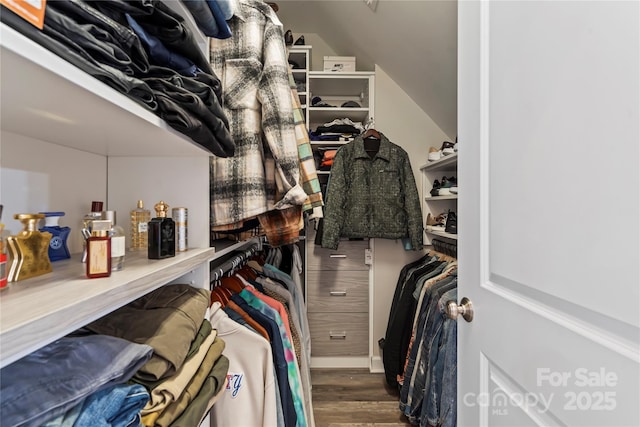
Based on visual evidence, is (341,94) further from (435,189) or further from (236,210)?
(236,210)

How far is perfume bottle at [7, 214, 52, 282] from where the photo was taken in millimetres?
439

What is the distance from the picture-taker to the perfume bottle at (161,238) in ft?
2.06

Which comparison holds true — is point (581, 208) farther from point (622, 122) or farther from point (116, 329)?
point (116, 329)

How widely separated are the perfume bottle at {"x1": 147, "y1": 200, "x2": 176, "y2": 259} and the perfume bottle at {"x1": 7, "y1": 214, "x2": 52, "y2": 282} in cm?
16

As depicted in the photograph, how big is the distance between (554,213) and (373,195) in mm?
1800

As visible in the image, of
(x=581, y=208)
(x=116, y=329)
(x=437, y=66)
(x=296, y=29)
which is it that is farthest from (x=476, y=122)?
(x=296, y=29)

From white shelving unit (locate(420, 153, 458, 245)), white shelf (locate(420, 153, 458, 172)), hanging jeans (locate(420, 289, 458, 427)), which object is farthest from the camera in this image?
white shelving unit (locate(420, 153, 458, 245))

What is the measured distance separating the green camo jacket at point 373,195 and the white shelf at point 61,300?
1753mm

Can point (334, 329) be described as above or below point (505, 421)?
below

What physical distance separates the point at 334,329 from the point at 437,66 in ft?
6.25

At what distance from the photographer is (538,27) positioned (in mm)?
564

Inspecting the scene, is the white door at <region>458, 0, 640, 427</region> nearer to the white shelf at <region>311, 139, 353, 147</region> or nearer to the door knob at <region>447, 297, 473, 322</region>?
the door knob at <region>447, 297, 473, 322</region>

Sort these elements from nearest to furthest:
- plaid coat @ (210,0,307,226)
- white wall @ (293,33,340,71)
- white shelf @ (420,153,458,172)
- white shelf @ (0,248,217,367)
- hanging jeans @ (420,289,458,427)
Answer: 1. white shelf @ (0,248,217,367)
2. plaid coat @ (210,0,307,226)
3. hanging jeans @ (420,289,458,427)
4. white shelf @ (420,153,458,172)
5. white wall @ (293,33,340,71)

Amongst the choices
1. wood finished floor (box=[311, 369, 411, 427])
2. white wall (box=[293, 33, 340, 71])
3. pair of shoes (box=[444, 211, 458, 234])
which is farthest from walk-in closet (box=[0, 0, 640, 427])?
white wall (box=[293, 33, 340, 71])
